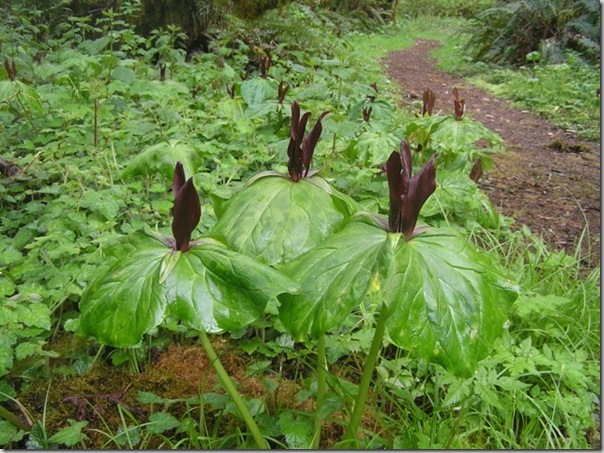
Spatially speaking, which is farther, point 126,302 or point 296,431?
point 296,431

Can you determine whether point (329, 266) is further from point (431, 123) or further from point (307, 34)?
point (307, 34)

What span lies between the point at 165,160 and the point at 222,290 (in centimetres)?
82

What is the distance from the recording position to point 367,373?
929mm

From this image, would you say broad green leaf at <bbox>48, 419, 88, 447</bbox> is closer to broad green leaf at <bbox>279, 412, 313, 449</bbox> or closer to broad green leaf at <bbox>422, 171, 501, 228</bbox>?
broad green leaf at <bbox>279, 412, 313, 449</bbox>

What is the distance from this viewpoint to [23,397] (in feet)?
4.43

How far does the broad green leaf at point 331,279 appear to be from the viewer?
2.39ft

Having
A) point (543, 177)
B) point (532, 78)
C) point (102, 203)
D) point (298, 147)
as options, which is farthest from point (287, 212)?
point (532, 78)

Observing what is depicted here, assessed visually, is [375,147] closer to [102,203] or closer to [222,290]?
[102,203]

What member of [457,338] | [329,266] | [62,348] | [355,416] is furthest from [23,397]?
[457,338]

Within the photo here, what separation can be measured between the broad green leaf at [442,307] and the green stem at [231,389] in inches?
14.1

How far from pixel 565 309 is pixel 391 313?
1321 millimetres

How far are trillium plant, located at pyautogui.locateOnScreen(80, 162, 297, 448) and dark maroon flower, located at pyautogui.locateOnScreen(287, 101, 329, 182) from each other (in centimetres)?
23

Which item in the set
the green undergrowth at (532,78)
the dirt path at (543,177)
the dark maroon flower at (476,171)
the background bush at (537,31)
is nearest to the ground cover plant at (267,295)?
the dark maroon flower at (476,171)

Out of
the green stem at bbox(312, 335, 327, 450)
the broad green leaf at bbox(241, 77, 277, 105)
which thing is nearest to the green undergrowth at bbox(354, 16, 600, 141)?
the broad green leaf at bbox(241, 77, 277, 105)
